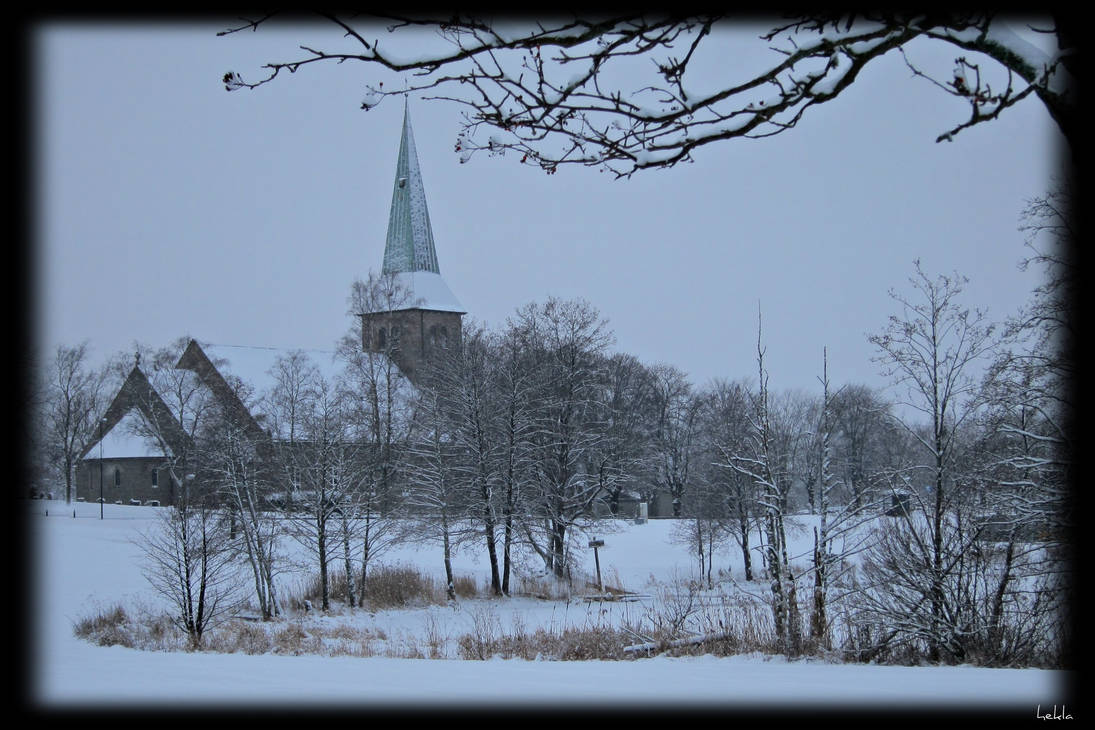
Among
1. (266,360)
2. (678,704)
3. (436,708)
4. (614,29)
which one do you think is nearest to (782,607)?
(678,704)

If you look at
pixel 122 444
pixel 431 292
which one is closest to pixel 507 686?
pixel 122 444

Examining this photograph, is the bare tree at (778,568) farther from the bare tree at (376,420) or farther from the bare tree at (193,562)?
the bare tree at (376,420)

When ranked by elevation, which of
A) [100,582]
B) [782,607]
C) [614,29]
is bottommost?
[100,582]

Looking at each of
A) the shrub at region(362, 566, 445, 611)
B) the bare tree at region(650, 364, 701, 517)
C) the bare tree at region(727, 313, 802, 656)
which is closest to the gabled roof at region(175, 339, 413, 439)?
the shrub at region(362, 566, 445, 611)

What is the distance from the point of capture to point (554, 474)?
3522 centimetres

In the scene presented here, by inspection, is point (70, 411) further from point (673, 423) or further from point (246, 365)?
point (673, 423)

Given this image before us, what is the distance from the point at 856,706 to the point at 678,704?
37.9 inches

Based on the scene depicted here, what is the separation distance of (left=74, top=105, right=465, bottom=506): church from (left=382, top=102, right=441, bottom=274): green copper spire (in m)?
0.08

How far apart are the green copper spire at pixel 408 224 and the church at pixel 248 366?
3.0 inches

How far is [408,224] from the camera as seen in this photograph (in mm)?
68438

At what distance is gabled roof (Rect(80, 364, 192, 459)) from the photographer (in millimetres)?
43031

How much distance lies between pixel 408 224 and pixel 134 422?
27.6m

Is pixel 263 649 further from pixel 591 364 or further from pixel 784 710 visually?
pixel 591 364

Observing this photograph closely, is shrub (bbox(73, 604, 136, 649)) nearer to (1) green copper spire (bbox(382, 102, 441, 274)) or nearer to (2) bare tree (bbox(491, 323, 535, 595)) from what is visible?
(2) bare tree (bbox(491, 323, 535, 595))
